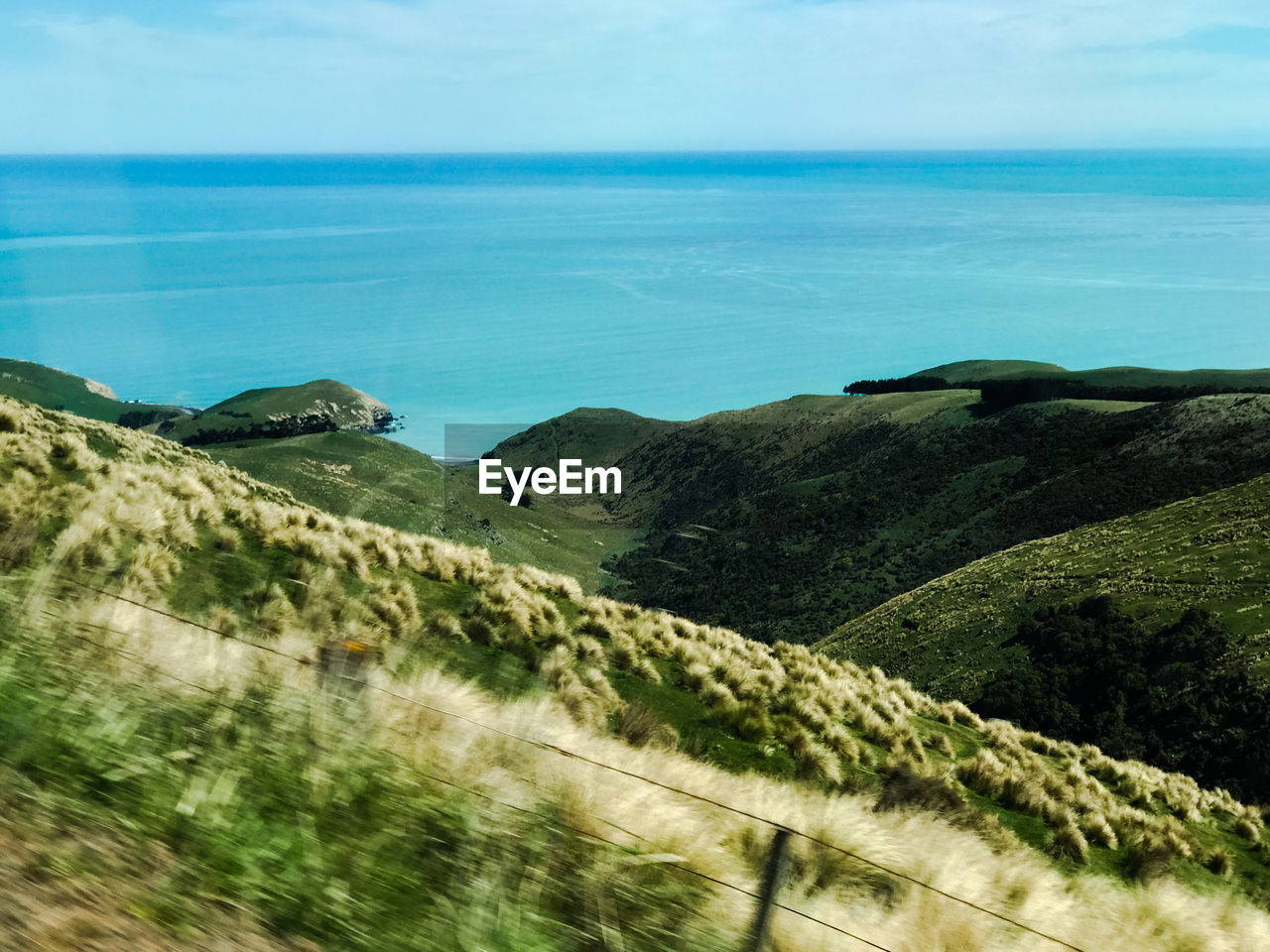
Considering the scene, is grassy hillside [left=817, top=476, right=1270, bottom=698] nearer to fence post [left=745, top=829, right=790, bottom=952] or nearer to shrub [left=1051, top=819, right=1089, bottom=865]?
shrub [left=1051, top=819, right=1089, bottom=865]

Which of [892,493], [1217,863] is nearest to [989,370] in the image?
[892,493]

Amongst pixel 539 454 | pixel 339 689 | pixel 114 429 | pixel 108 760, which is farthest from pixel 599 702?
pixel 539 454

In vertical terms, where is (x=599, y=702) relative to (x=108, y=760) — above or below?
below

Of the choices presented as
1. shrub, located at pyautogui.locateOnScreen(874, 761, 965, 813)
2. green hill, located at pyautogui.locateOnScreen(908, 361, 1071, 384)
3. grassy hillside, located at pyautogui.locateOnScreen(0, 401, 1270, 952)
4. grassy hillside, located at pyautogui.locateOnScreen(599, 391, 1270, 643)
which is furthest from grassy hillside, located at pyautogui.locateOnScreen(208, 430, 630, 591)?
green hill, located at pyautogui.locateOnScreen(908, 361, 1071, 384)

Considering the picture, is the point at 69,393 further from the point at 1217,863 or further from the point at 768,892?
the point at 768,892

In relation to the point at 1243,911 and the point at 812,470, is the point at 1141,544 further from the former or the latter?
the point at 812,470

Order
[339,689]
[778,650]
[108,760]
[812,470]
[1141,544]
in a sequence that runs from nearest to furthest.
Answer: [108,760] → [339,689] → [778,650] → [1141,544] → [812,470]

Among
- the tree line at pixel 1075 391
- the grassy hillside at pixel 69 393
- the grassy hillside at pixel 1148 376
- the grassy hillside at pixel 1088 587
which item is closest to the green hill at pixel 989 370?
the grassy hillside at pixel 1148 376

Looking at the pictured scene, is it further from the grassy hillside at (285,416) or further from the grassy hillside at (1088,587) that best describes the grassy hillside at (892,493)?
the grassy hillside at (285,416)
